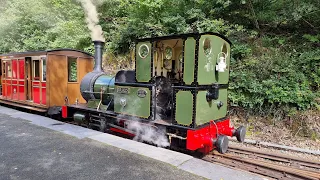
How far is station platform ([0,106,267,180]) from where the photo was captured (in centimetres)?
315

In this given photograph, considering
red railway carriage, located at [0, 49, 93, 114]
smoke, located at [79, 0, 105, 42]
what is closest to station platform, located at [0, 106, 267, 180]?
red railway carriage, located at [0, 49, 93, 114]

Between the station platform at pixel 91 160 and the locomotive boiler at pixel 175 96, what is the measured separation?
505 mm

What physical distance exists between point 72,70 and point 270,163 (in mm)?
6908

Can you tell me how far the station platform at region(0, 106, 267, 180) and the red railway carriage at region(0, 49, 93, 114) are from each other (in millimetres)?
2478

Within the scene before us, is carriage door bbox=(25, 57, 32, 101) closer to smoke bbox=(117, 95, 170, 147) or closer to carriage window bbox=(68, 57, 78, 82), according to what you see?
carriage window bbox=(68, 57, 78, 82)

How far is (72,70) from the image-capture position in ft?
26.3

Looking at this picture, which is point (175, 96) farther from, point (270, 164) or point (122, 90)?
point (270, 164)

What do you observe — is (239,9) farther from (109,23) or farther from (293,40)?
(109,23)

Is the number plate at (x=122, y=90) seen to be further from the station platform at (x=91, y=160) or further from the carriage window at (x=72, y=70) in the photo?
the carriage window at (x=72, y=70)

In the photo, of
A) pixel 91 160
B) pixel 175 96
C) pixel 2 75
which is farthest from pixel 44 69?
pixel 175 96

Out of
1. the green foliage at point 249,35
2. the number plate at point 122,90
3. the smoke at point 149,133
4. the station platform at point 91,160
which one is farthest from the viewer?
the green foliage at point 249,35

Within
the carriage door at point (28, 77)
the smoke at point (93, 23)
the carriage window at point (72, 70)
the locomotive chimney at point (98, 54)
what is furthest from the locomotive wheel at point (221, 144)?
the carriage door at point (28, 77)

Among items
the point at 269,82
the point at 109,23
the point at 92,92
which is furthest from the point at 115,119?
the point at 109,23

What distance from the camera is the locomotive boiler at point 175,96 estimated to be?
3965mm
